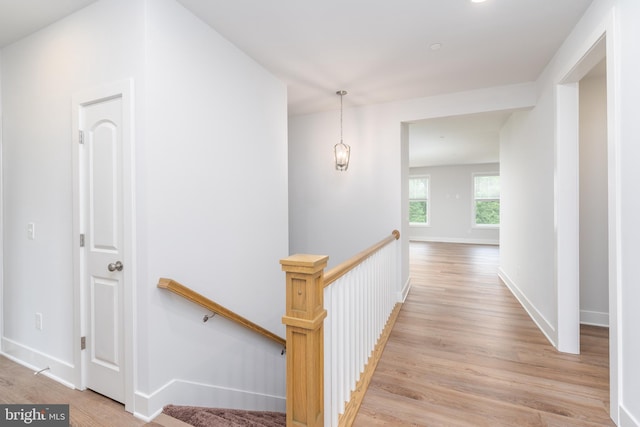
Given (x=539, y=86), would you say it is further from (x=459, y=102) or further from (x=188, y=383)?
(x=188, y=383)

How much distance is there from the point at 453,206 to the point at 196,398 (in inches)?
372

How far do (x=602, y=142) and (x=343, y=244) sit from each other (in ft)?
9.96

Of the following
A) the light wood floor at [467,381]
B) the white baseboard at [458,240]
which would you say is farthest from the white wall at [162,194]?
the white baseboard at [458,240]

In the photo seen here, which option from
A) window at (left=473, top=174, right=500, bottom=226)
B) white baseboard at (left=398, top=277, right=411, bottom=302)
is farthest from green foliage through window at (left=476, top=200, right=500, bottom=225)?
white baseboard at (left=398, top=277, right=411, bottom=302)

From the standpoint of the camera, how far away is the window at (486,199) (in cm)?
927

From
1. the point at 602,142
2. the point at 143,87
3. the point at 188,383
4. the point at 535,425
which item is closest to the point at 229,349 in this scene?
the point at 188,383

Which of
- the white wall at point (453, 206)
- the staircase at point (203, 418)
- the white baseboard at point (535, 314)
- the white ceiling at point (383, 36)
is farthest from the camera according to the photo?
the white wall at point (453, 206)

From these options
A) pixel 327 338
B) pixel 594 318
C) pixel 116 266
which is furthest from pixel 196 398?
pixel 594 318

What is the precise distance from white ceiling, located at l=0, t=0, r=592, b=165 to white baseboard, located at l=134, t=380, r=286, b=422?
8.15ft

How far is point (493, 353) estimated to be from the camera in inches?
102

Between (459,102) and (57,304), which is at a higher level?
(459,102)

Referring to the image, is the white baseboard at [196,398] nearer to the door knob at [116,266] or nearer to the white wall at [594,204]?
the door knob at [116,266]

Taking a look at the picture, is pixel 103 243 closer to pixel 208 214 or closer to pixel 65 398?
pixel 208 214

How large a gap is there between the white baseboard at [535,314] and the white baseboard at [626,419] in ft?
3.51
